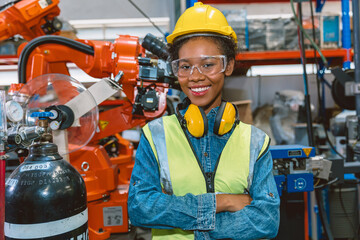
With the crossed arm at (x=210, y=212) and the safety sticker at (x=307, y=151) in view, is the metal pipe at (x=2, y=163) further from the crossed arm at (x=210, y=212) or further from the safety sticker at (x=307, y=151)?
the safety sticker at (x=307, y=151)

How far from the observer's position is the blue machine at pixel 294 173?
6.12 ft

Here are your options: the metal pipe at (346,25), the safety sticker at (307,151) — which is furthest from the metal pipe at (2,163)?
the metal pipe at (346,25)

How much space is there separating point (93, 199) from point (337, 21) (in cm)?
378

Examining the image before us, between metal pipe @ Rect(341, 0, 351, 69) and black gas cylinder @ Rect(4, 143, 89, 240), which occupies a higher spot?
metal pipe @ Rect(341, 0, 351, 69)

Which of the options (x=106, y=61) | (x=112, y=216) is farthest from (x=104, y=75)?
(x=112, y=216)

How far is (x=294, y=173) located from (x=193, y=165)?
1.01 meters

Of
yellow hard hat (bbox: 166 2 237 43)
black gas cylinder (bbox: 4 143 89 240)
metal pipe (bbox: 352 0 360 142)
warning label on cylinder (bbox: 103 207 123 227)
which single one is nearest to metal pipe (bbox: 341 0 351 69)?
metal pipe (bbox: 352 0 360 142)

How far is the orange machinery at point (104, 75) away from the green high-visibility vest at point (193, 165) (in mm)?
565

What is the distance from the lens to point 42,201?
1014 millimetres

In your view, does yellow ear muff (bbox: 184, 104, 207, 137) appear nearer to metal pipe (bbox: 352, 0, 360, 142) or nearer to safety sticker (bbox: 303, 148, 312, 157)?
safety sticker (bbox: 303, 148, 312, 157)

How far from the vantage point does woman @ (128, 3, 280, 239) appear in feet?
3.57

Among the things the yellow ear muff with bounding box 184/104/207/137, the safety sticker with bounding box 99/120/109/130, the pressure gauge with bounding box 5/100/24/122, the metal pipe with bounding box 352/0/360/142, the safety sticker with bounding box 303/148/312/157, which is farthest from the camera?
the metal pipe with bounding box 352/0/360/142

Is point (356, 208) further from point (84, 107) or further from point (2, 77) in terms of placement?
point (2, 77)

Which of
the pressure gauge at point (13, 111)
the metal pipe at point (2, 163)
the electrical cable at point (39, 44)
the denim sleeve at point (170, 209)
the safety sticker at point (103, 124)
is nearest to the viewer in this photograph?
the metal pipe at point (2, 163)
